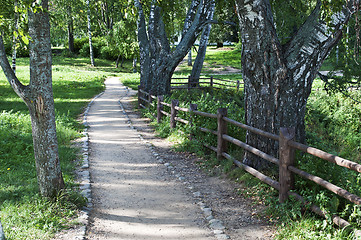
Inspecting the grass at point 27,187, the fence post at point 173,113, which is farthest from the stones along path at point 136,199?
the fence post at point 173,113

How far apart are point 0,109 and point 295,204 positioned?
14909 millimetres

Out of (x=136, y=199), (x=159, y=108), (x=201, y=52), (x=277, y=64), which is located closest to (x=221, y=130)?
(x=277, y=64)

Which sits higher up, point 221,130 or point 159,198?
point 221,130

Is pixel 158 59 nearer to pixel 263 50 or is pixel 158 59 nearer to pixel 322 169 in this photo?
pixel 263 50

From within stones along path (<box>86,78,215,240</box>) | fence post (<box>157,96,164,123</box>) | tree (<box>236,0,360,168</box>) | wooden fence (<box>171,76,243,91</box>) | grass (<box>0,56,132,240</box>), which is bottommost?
stones along path (<box>86,78,215,240</box>)

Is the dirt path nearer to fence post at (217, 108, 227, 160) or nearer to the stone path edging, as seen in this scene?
the stone path edging

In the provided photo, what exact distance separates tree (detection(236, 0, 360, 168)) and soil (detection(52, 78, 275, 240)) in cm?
130

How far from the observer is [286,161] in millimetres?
5281

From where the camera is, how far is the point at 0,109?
53.4 feet

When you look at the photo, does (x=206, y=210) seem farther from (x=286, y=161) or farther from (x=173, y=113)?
(x=173, y=113)

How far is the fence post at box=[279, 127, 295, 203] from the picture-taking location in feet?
17.2

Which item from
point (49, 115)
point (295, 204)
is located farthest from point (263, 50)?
point (49, 115)

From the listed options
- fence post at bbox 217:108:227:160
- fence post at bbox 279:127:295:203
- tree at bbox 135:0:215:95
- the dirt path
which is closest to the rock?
the dirt path

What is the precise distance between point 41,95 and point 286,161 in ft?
11.9
